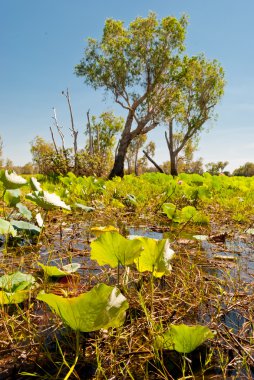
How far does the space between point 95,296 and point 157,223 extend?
245 cm

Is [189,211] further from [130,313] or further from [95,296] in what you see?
[95,296]

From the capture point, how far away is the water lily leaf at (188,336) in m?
0.83

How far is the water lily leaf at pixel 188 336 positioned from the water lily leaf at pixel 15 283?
639mm

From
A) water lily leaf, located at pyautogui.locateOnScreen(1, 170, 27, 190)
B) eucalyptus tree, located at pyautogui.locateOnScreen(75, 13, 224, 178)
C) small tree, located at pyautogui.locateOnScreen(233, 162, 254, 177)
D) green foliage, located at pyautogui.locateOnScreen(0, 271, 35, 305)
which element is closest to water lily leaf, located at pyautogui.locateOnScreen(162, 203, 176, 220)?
water lily leaf, located at pyautogui.locateOnScreen(1, 170, 27, 190)

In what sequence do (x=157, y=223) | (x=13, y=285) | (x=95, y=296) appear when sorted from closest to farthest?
1. (x=95, y=296)
2. (x=13, y=285)
3. (x=157, y=223)

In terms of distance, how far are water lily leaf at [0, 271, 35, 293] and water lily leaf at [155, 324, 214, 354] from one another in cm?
64

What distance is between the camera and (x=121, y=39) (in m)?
18.1

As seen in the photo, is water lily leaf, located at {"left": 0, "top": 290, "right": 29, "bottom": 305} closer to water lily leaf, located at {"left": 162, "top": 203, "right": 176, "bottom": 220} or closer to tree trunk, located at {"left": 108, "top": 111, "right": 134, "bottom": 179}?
water lily leaf, located at {"left": 162, "top": 203, "right": 176, "bottom": 220}

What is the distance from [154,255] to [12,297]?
1.79 feet

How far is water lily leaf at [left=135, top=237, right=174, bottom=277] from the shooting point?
1.19 m

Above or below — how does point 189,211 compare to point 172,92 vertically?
below

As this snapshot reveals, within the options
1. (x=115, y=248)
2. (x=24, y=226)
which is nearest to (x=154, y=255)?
Answer: (x=115, y=248)

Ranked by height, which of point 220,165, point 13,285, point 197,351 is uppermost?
point 220,165

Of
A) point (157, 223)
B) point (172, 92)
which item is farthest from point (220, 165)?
point (157, 223)
